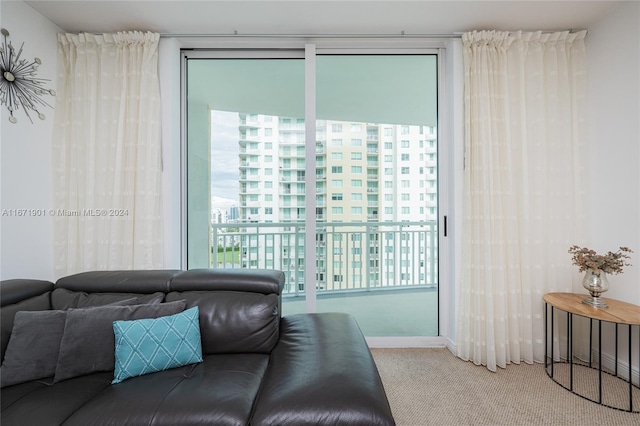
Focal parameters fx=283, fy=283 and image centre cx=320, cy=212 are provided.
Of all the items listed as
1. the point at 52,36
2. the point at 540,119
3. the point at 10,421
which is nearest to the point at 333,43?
the point at 540,119

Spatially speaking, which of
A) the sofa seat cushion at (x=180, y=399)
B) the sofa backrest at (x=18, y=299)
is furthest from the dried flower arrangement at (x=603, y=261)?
the sofa backrest at (x=18, y=299)

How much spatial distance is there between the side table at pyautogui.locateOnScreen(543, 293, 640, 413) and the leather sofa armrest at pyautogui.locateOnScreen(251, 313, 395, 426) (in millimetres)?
1559

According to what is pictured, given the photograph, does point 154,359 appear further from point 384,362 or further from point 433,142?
point 433,142

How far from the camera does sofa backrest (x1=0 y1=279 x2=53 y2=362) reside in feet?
4.55

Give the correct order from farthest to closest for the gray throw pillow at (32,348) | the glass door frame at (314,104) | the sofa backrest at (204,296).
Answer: the glass door frame at (314,104)
the sofa backrest at (204,296)
the gray throw pillow at (32,348)

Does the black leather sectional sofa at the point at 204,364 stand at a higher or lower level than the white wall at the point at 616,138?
lower

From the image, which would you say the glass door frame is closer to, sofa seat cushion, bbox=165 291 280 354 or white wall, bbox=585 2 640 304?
sofa seat cushion, bbox=165 291 280 354

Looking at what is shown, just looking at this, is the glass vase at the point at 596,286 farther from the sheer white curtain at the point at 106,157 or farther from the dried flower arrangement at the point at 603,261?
the sheer white curtain at the point at 106,157

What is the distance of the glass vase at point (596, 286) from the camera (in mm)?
1948

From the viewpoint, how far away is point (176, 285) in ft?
5.80

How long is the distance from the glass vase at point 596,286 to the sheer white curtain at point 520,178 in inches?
12.4

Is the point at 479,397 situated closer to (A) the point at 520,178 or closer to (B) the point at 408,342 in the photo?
(B) the point at 408,342

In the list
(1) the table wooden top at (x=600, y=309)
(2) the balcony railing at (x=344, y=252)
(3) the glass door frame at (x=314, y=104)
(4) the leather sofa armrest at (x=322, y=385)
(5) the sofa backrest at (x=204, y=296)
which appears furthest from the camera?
(2) the balcony railing at (x=344, y=252)

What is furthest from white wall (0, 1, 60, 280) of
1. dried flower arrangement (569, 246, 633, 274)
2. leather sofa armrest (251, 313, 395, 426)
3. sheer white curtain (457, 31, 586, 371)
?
dried flower arrangement (569, 246, 633, 274)
